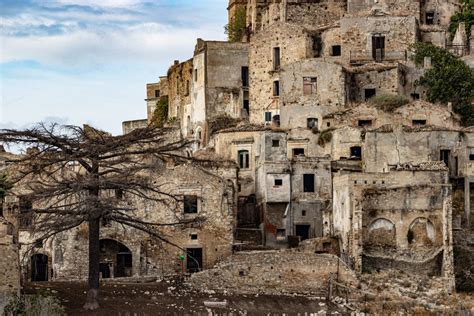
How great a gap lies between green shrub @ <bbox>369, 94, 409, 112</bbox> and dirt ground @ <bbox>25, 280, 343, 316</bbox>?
18284mm

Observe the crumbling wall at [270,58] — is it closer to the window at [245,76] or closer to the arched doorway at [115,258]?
Answer: the window at [245,76]

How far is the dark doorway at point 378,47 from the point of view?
68.7 m

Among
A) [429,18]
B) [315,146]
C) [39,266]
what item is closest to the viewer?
[39,266]

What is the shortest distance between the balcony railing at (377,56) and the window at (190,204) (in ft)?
68.5

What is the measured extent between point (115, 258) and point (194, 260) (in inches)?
160

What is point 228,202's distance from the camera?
168 ft

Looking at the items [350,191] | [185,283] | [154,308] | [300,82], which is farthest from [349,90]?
[154,308]

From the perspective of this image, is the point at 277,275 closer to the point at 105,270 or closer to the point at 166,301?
the point at 166,301

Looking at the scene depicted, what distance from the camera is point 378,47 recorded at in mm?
68750

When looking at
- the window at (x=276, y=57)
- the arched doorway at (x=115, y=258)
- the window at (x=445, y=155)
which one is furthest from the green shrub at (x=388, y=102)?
the arched doorway at (x=115, y=258)

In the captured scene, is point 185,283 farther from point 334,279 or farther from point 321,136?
point 321,136

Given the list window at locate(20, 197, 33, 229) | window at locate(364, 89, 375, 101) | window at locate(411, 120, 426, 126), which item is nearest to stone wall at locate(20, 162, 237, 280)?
window at locate(20, 197, 33, 229)

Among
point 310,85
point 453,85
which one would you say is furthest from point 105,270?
point 453,85

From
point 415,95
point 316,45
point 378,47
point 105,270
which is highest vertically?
point 316,45
